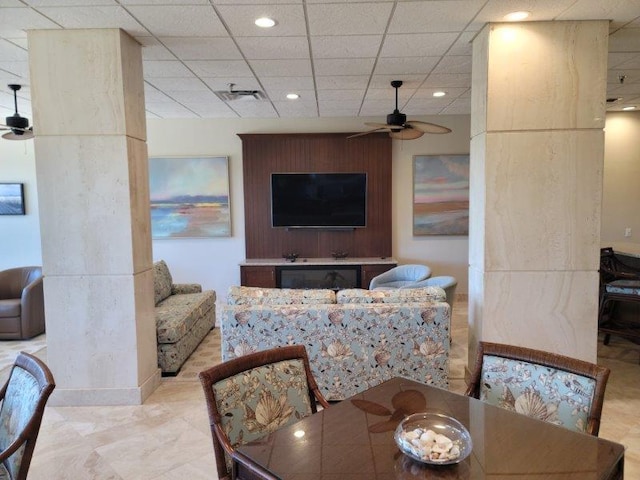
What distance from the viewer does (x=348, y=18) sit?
2.83m

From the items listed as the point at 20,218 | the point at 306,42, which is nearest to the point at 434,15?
the point at 306,42

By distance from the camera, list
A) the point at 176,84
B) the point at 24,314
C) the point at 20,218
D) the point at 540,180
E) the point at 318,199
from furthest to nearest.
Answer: the point at 20,218, the point at 318,199, the point at 24,314, the point at 176,84, the point at 540,180

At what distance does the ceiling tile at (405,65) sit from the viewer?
12.0 ft

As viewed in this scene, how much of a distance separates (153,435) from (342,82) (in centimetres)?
355

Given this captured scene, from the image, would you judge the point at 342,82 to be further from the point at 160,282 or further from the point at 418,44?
the point at 160,282

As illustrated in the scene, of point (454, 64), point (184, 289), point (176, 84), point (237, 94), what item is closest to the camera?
point (454, 64)

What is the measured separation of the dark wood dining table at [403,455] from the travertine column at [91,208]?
7.18ft

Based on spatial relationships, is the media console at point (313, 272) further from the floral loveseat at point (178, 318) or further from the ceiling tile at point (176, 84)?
the ceiling tile at point (176, 84)

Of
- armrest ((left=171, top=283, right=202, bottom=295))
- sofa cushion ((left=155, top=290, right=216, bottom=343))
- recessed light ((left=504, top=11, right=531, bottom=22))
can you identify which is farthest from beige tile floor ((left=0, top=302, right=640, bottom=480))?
recessed light ((left=504, top=11, right=531, bottom=22))

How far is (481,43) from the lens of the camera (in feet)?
10.1

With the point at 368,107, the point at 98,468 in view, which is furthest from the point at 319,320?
the point at 368,107

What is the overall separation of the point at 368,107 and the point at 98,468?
478 centimetres

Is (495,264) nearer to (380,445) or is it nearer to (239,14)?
(380,445)

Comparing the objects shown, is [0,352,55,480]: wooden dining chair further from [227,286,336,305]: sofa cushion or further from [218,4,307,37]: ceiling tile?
[218,4,307,37]: ceiling tile
